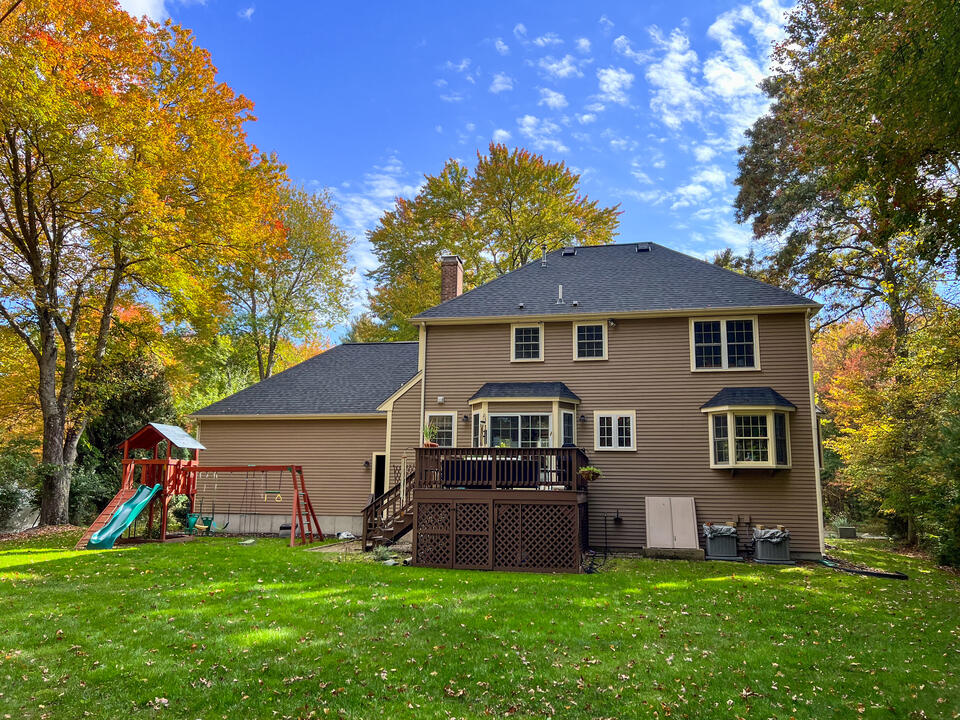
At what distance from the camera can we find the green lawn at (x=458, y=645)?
5.99 meters

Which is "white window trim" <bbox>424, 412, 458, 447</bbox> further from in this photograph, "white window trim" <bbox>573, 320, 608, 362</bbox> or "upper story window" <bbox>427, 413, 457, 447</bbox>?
"white window trim" <bbox>573, 320, 608, 362</bbox>

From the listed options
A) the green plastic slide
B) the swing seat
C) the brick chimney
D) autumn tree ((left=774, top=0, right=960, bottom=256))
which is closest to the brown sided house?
the brick chimney

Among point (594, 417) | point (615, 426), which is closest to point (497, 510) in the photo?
point (594, 417)

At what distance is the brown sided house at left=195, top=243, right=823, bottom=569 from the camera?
44.4 ft

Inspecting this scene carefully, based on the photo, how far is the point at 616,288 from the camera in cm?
1811

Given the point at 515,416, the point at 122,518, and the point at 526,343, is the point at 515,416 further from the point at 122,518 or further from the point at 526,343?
the point at 122,518

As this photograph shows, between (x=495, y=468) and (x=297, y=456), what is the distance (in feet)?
31.1

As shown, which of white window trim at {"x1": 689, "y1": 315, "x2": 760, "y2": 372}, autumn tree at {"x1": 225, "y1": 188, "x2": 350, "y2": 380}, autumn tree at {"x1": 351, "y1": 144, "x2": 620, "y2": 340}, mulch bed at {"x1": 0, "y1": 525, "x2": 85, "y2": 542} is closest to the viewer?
white window trim at {"x1": 689, "y1": 315, "x2": 760, "y2": 372}

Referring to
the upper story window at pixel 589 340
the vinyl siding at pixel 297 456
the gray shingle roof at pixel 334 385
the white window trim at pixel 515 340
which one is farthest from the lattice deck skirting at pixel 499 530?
the gray shingle roof at pixel 334 385

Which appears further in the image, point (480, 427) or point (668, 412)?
point (480, 427)

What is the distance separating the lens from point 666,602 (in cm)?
981

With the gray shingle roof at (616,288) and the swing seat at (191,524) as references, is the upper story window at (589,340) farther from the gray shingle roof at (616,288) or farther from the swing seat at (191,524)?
the swing seat at (191,524)

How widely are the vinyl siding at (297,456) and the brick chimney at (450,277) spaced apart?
4739 millimetres

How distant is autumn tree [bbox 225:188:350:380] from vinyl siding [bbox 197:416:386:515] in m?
10.0
